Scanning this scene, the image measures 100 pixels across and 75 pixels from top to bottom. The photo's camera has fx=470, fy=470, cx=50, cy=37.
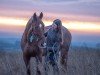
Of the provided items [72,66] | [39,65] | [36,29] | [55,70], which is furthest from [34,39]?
[72,66]

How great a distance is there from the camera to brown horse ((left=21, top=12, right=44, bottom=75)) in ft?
46.6

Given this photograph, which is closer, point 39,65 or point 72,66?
point 39,65

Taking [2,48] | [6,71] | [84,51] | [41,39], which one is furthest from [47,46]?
[2,48]

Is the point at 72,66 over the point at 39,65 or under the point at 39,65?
under

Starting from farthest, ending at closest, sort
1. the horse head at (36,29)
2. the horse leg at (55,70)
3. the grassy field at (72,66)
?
the grassy field at (72,66), the horse head at (36,29), the horse leg at (55,70)

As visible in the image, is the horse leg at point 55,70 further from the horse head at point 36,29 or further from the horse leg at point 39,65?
the horse head at point 36,29

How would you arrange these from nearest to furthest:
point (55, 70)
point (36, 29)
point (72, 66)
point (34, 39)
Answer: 1. point (55, 70)
2. point (36, 29)
3. point (34, 39)
4. point (72, 66)

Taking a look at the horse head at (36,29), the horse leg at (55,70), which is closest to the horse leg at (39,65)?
the horse leg at (55,70)

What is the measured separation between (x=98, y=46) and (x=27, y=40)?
9521mm

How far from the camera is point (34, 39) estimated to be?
1440cm

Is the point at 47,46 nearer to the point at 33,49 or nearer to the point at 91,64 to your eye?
the point at 33,49

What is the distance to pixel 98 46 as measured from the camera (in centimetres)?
2369

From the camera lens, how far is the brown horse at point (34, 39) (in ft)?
46.6

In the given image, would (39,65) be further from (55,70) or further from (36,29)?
(36,29)
